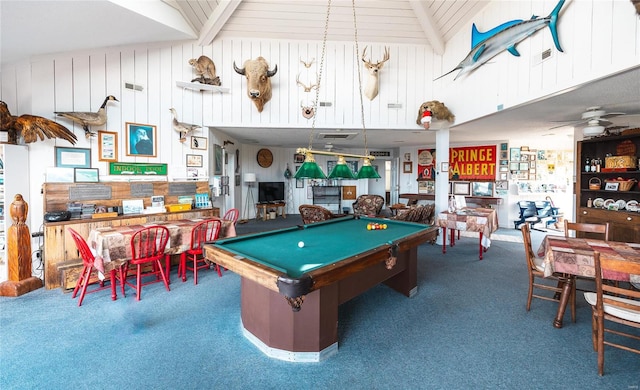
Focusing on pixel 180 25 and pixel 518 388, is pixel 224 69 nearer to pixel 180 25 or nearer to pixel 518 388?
pixel 180 25

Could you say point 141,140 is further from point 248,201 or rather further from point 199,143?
point 248,201

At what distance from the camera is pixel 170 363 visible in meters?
2.08

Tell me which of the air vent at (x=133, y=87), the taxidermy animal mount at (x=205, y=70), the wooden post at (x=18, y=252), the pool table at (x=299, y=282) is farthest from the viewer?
the taxidermy animal mount at (x=205, y=70)

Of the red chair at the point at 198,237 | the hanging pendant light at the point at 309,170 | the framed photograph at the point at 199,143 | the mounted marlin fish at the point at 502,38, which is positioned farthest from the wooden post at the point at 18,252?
the mounted marlin fish at the point at 502,38

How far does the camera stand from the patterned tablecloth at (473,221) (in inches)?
187

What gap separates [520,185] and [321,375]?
26.3ft

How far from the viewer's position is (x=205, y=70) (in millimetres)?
4777

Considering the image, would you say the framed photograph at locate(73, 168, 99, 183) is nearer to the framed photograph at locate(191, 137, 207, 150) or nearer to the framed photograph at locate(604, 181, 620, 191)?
the framed photograph at locate(191, 137, 207, 150)

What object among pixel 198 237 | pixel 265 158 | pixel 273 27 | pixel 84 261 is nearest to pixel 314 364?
pixel 198 237

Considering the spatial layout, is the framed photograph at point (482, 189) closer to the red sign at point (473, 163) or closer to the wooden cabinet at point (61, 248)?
the red sign at point (473, 163)

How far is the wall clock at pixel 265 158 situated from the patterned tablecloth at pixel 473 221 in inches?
226

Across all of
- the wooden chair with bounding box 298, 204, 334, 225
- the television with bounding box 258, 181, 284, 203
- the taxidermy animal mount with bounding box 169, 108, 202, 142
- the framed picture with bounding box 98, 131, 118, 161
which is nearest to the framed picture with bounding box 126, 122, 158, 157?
the framed picture with bounding box 98, 131, 118, 161

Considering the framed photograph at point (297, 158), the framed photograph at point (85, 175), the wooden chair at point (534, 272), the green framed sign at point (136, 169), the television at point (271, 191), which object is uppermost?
the framed photograph at point (297, 158)

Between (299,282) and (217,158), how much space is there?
4698 millimetres
